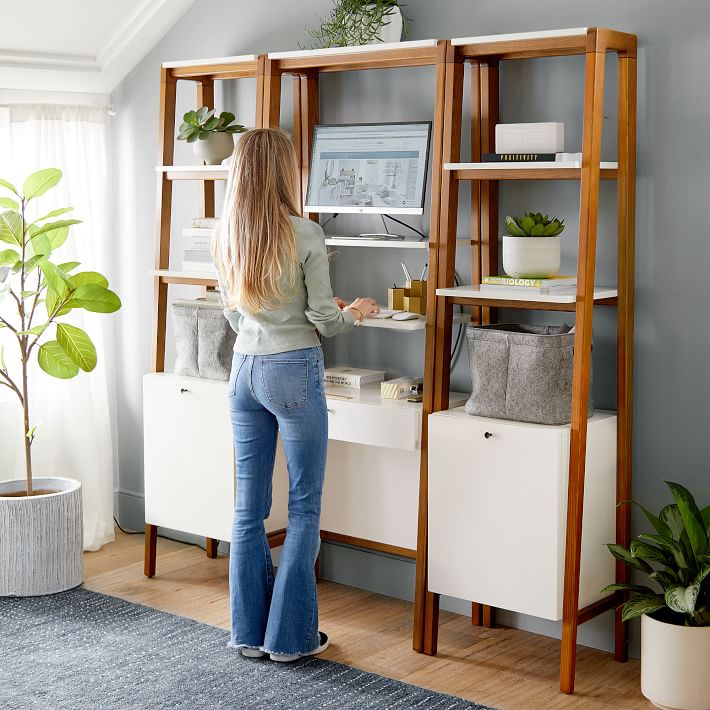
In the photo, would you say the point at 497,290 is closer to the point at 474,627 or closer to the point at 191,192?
the point at 474,627

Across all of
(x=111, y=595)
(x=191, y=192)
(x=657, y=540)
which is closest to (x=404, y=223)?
(x=191, y=192)

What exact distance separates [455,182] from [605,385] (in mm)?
770

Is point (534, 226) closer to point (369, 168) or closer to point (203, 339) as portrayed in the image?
point (369, 168)

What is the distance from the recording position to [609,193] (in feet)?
10.7

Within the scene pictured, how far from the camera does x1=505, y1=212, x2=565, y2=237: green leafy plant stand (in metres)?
3.15

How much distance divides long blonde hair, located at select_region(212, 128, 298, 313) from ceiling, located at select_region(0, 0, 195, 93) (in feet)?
4.69

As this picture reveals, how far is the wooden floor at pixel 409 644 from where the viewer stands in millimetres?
3129

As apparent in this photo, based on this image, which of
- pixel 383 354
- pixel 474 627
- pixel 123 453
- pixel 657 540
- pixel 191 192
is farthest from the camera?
pixel 123 453

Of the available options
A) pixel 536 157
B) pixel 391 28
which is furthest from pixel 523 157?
pixel 391 28

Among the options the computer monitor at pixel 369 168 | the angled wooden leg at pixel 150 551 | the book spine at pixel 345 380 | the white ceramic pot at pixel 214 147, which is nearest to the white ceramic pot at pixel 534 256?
the computer monitor at pixel 369 168

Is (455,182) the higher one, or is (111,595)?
(455,182)

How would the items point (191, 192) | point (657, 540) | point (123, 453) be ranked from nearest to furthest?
point (657, 540) < point (191, 192) < point (123, 453)

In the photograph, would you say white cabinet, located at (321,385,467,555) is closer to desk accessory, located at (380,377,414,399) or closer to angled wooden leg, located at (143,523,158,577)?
desk accessory, located at (380,377,414,399)

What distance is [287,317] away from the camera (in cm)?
312
